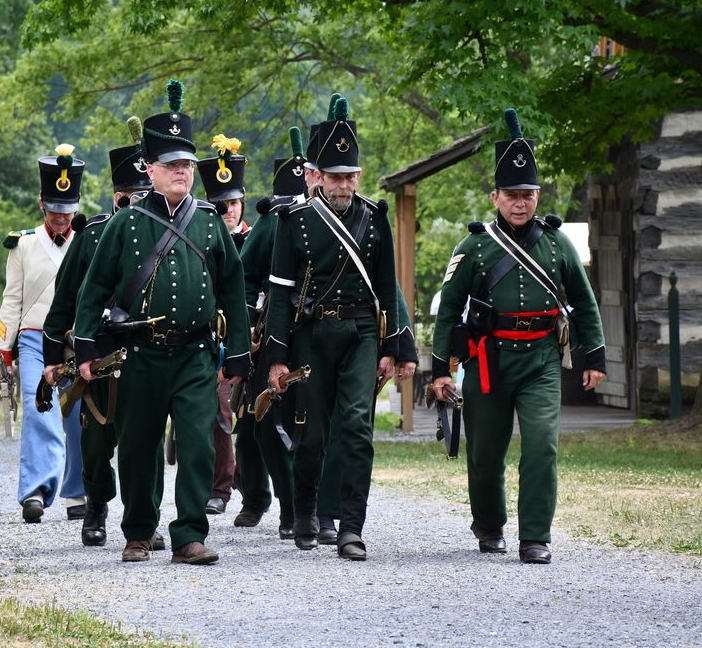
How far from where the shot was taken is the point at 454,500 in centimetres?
1172

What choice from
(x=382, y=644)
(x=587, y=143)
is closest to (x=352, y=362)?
(x=382, y=644)

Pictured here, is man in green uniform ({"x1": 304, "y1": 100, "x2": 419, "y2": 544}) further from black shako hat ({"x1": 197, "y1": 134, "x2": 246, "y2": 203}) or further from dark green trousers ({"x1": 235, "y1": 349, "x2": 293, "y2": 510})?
black shako hat ({"x1": 197, "y1": 134, "x2": 246, "y2": 203})

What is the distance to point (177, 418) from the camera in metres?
8.04

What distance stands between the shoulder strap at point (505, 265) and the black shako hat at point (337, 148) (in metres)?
0.87

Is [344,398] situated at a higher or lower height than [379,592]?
higher

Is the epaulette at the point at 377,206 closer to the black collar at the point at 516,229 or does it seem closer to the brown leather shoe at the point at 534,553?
the black collar at the point at 516,229

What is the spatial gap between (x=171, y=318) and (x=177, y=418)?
0.47 metres

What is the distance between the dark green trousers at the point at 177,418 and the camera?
7.98m

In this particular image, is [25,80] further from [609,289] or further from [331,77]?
[609,289]

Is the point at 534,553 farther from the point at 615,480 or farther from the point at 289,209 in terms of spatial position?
the point at 615,480

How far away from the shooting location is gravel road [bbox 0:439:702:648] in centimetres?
616

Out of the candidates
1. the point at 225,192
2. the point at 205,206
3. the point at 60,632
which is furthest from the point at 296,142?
the point at 60,632

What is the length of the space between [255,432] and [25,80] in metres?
19.1

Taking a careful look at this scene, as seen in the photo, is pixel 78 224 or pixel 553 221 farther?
pixel 78 224
